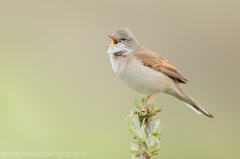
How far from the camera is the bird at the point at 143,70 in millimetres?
3803

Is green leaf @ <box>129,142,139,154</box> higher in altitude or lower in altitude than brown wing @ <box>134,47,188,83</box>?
lower

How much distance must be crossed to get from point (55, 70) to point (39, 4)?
255 cm

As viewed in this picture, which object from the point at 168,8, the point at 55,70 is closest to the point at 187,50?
the point at 168,8

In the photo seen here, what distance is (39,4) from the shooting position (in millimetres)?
7746

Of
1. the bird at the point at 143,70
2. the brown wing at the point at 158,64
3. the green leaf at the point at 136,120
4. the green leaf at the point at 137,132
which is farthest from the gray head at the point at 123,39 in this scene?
the green leaf at the point at 137,132

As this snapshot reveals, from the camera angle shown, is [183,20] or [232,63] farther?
[183,20]

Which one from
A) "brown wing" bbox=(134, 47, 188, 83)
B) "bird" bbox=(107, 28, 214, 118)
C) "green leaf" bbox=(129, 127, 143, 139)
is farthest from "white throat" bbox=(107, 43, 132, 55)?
"green leaf" bbox=(129, 127, 143, 139)

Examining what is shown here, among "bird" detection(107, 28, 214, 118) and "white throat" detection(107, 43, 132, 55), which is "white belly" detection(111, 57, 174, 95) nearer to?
"bird" detection(107, 28, 214, 118)

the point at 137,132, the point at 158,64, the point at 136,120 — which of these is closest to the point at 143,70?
the point at 158,64

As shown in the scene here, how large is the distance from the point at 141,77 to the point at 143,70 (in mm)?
125

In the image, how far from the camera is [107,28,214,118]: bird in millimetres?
3803

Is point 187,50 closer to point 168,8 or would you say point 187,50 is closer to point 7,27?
point 168,8

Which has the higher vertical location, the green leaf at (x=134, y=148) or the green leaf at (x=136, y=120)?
the green leaf at (x=136, y=120)

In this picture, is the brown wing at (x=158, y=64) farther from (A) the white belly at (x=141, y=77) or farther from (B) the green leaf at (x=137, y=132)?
(B) the green leaf at (x=137, y=132)
